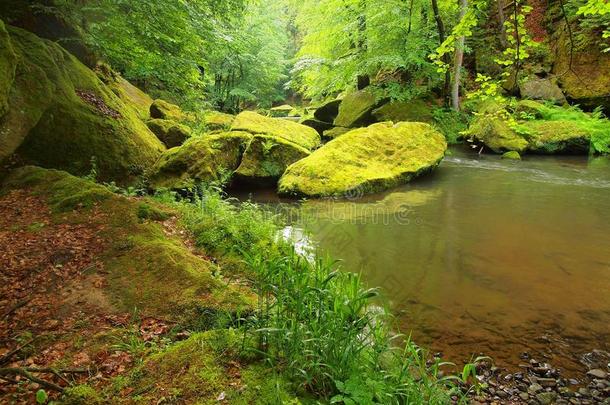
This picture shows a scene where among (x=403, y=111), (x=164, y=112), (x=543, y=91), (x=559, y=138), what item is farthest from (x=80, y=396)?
(x=543, y=91)

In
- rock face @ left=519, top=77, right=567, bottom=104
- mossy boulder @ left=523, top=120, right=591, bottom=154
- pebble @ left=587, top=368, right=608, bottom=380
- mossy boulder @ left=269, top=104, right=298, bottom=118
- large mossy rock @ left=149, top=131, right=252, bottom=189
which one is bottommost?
pebble @ left=587, top=368, right=608, bottom=380

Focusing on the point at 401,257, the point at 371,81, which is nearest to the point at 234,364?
the point at 401,257

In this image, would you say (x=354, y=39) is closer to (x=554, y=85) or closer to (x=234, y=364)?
(x=554, y=85)

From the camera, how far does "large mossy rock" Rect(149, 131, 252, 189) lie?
25.5ft

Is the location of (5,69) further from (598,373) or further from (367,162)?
(598,373)

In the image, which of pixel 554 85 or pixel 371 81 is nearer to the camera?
pixel 554 85

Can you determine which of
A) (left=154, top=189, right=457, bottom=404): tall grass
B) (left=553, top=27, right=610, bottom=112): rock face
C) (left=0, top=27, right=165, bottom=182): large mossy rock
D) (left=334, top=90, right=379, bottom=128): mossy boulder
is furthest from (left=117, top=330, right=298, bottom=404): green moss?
(left=553, top=27, right=610, bottom=112): rock face

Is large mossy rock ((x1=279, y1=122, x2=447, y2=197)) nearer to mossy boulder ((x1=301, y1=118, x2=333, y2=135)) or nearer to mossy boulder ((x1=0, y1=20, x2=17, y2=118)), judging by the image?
mossy boulder ((x1=0, y1=20, x2=17, y2=118))

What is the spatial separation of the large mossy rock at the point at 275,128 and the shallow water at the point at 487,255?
249 cm

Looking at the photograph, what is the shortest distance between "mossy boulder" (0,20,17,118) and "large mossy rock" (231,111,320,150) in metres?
5.65

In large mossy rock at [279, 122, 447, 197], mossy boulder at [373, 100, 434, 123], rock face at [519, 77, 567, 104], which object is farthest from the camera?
mossy boulder at [373, 100, 434, 123]

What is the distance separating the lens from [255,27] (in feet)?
75.7

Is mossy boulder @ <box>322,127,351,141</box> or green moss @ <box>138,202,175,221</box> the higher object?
mossy boulder @ <box>322,127,351,141</box>

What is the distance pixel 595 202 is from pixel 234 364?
841 cm
